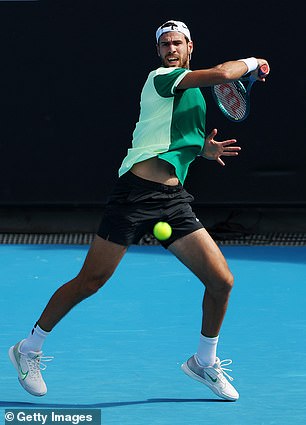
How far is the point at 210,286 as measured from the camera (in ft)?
17.6

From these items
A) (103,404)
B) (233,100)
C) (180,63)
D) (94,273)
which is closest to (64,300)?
(94,273)

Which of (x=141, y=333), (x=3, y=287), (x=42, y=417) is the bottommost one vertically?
(x=3, y=287)

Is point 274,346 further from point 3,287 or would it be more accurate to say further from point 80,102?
point 80,102

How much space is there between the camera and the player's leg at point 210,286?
5324 mm

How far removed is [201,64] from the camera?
34.1 ft

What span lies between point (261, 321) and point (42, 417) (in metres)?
2.55

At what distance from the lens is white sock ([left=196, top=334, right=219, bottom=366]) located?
5.50 m

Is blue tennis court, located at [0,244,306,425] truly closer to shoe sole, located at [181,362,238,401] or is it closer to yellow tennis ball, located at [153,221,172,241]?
shoe sole, located at [181,362,238,401]

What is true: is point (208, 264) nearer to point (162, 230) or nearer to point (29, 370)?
point (162, 230)

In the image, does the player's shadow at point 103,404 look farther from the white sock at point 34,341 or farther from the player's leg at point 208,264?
the player's leg at point 208,264

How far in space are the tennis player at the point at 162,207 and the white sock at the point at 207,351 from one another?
0.13 feet

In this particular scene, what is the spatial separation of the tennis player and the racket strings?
1.14 ft

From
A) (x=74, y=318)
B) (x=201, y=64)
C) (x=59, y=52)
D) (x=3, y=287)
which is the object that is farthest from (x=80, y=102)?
(x=74, y=318)

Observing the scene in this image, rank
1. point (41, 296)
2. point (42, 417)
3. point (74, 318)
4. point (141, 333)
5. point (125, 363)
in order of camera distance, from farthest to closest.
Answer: point (41, 296) → point (74, 318) → point (141, 333) → point (125, 363) → point (42, 417)
